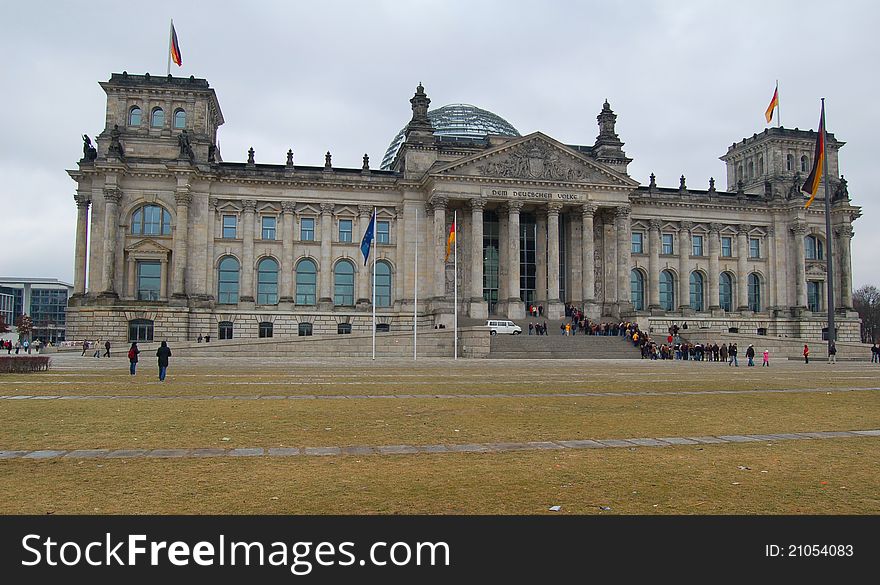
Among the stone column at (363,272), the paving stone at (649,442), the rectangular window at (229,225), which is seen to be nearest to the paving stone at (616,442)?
the paving stone at (649,442)

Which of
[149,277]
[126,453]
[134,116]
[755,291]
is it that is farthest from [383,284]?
[126,453]

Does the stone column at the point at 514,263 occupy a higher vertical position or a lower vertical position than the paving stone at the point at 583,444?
higher

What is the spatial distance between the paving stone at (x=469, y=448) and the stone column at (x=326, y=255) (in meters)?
62.6

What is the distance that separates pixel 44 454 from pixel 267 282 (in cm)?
6414

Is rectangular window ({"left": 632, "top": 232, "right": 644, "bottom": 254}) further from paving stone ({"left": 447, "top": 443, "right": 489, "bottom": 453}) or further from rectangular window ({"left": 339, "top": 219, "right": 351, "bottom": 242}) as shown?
paving stone ({"left": 447, "top": 443, "right": 489, "bottom": 453})

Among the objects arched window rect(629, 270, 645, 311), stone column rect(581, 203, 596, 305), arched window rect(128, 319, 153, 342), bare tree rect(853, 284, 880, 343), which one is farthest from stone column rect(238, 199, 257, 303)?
bare tree rect(853, 284, 880, 343)

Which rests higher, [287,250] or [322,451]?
[287,250]

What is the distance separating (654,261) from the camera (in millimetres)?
82938

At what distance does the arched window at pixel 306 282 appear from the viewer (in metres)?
74.9

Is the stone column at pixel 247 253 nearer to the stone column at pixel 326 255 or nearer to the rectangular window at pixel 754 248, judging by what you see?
the stone column at pixel 326 255

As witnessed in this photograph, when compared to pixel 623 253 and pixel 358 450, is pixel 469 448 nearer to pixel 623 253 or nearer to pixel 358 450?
pixel 358 450

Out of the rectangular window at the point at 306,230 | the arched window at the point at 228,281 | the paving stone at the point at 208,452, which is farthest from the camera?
the rectangular window at the point at 306,230

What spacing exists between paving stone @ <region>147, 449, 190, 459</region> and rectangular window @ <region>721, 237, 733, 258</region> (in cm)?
8302

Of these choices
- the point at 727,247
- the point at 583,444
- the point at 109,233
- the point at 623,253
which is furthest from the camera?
the point at 727,247
